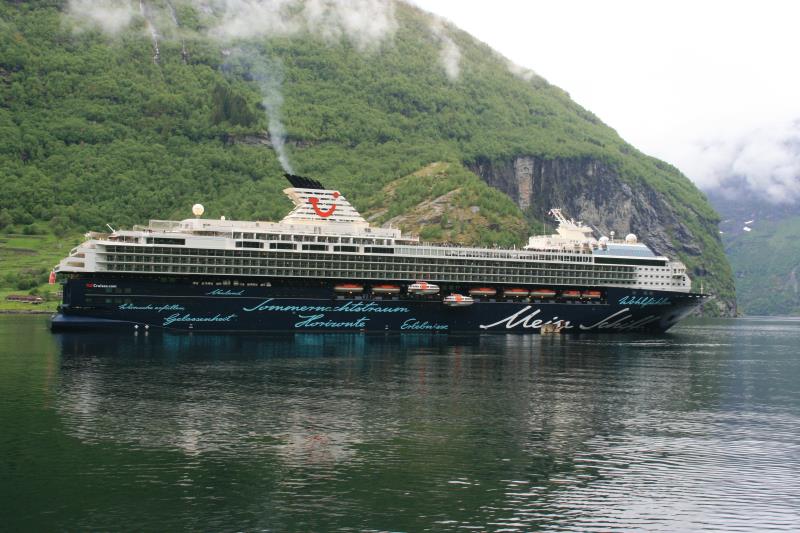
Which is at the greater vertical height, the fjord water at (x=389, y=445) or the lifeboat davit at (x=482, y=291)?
the lifeboat davit at (x=482, y=291)

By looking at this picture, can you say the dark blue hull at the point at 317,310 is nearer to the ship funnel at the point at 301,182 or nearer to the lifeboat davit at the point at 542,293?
the lifeboat davit at the point at 542,293

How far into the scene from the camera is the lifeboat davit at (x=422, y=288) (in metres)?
134

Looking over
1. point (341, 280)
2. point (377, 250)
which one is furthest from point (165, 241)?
point (377, 250)

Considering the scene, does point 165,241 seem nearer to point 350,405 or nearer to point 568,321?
point 568,321

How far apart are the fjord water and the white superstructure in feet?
98.6

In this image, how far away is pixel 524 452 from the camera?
51.1 meters

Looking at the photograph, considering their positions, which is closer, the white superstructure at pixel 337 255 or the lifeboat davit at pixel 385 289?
the white superstructure at pixel 337 255

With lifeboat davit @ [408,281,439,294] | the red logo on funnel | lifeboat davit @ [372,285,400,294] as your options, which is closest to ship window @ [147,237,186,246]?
the red logo on funnel

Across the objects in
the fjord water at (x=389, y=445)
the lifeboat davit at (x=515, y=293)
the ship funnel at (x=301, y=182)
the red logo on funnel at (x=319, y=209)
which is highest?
the ship funnel at (x=301, y=182)

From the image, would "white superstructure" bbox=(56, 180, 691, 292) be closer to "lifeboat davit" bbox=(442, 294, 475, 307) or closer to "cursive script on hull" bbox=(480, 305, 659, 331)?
"lifeboat davit" bbox=(442, 294, 475, 307)

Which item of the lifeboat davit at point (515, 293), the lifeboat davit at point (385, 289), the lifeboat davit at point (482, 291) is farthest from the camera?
the lifeboat davit at point (515, 293)

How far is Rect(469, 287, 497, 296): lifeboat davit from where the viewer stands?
458 feet

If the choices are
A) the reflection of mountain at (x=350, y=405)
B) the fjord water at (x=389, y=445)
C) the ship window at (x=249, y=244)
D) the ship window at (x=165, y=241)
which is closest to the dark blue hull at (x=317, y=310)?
the ship window at (x=165, y=241)

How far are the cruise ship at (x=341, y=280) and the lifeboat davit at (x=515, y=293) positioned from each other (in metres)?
0.20
